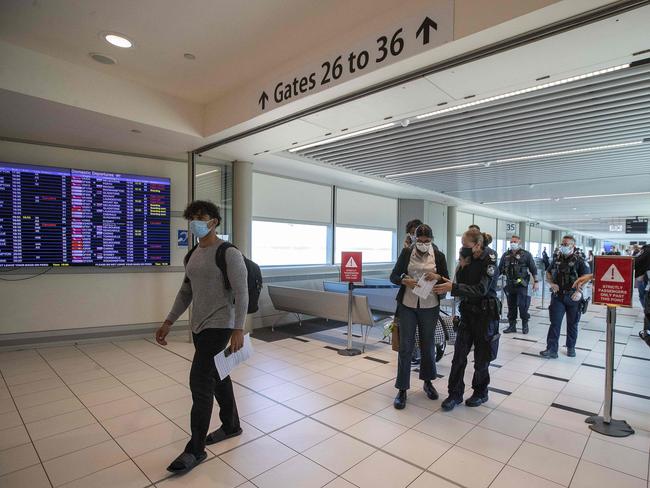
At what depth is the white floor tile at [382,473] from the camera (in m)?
2.23

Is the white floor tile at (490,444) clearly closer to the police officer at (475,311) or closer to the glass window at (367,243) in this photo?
the police officer at (475,311)

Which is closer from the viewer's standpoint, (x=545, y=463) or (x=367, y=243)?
(x=545, y=463)

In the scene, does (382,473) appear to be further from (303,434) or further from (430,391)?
(430,391)

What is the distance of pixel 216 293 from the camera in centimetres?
234

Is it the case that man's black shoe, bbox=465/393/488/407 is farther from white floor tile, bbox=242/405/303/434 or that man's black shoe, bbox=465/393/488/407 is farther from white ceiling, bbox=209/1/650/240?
white ceiling, bbox=209/1/650/240

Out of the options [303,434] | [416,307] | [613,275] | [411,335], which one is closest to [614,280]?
[613,275]

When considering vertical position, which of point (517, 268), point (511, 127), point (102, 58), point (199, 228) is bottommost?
point (517, 268)

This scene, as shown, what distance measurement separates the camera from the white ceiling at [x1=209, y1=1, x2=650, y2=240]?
2.64 metres

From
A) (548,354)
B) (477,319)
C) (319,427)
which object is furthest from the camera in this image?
(548,354)

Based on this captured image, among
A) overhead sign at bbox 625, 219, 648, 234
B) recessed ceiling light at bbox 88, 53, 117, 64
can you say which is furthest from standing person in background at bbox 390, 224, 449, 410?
overhead sign at bbox 625, 219, 648, 234

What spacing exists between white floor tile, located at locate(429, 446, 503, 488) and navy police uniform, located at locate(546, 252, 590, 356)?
289 centimetres

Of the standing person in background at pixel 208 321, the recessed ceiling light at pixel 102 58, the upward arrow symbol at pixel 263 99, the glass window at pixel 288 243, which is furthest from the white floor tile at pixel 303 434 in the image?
the glass window at pixel 288 243

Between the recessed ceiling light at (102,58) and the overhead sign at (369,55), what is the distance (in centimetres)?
147

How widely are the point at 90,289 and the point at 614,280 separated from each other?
6097 millimetres
